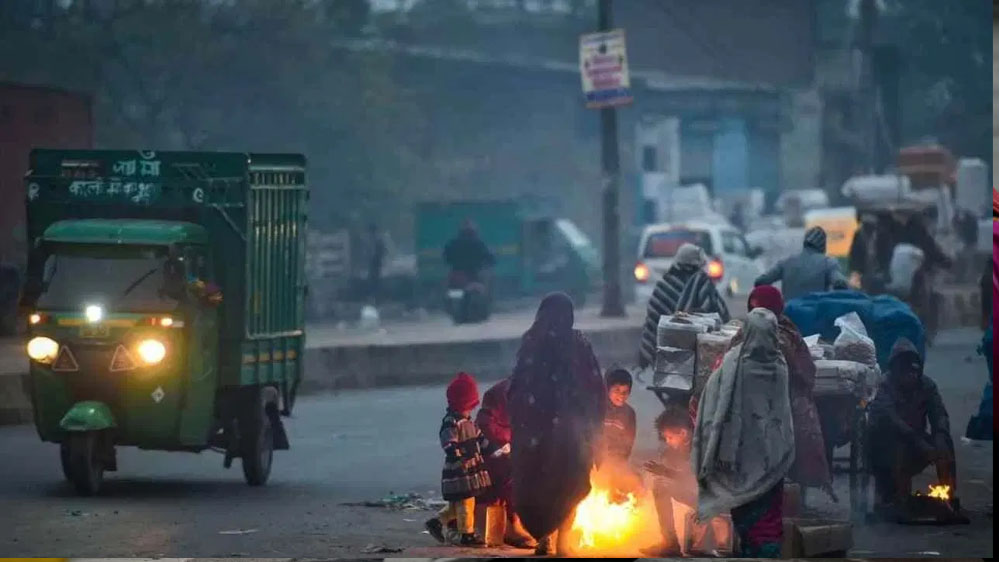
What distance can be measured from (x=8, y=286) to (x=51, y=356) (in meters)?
4.00

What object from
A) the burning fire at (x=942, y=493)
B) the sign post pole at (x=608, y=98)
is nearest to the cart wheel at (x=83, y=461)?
the burning fire at (x=942, y=493)

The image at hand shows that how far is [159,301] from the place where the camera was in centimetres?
1188

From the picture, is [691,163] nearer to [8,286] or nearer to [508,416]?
[8,286]

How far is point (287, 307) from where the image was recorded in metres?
13.2

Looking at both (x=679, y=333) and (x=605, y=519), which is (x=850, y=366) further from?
(x=605, y=519)

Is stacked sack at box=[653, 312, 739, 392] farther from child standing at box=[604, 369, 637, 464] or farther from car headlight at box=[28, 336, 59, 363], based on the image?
car headlight at box=[28, 336, 59, 363]

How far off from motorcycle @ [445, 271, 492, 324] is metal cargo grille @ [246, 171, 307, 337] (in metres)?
10.4

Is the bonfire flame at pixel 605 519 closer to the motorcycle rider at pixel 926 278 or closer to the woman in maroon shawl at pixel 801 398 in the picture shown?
the woman in maroon shawl at pixel 801 398

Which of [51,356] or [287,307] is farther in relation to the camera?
[287,307]

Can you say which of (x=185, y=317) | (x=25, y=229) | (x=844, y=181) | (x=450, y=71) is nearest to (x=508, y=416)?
(x=185, y=317)

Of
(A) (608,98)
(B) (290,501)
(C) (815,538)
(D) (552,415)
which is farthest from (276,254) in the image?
(A) (608,98)

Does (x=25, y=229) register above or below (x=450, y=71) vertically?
below

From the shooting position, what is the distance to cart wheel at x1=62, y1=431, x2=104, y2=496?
11.9m

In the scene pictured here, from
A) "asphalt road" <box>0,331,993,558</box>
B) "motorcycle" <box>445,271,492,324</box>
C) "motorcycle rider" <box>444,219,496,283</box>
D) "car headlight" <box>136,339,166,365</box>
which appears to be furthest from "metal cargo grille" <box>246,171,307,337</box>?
"motorcycle" <box>445,271,492,324</box>
